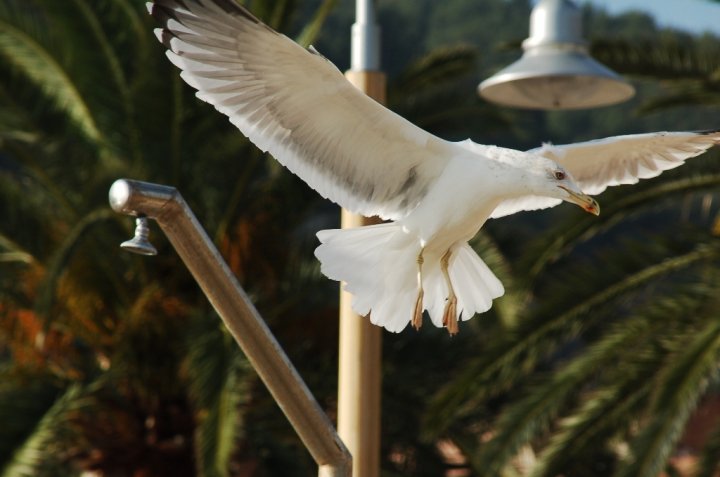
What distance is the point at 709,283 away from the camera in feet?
24.3

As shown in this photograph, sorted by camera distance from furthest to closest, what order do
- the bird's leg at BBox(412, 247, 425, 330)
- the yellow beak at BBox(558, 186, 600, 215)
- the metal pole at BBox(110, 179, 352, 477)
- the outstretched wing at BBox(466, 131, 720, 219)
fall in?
the outstretched wing at BBox(466, 131, 720, 219), the bird's leg at BBox(412, 247, 425, 330), the yellow beak at BBox(558, 186, 600, 215), the metal pole at BBox(110, 179, 352, 477)

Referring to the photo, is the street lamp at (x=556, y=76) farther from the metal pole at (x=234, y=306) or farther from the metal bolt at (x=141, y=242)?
the metal bolt at (x=141, y=242)

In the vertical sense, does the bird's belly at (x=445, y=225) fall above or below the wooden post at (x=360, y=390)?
above

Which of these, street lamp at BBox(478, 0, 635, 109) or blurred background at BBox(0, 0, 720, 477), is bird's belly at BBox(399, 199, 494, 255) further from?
blurred background at BBox(0, 0, 720, 477)

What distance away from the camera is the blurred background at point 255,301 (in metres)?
7.20

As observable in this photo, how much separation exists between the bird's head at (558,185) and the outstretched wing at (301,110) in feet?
1.31

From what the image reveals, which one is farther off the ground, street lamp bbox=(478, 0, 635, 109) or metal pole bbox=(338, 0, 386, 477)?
street lamp bbox=(478, 0, 635, 109)

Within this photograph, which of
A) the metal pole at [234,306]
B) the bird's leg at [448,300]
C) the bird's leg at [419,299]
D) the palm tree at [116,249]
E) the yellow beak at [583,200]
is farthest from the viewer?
the palm tree at [116,249]

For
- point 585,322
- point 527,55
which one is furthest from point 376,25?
point 585,322

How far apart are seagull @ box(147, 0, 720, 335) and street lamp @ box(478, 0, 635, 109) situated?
62 centimetres

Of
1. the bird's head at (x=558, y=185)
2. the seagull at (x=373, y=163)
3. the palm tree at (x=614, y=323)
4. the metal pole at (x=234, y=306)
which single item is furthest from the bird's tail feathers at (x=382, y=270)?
the palm tree at (x=614, y=323)

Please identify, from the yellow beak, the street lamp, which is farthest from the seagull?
the street lamp

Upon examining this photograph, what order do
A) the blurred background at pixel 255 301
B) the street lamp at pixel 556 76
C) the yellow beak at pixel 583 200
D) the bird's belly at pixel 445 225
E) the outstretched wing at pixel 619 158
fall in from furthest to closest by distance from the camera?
1. the blurred background at pixel 255 301
2. the street lamp at pixel 556 76
3. the outstretched wing at pixel 619 158
4. the bird's belly at pixel 445 225
5. the yellow beak at pixel 583 200

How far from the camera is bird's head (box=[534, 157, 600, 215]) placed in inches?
141
